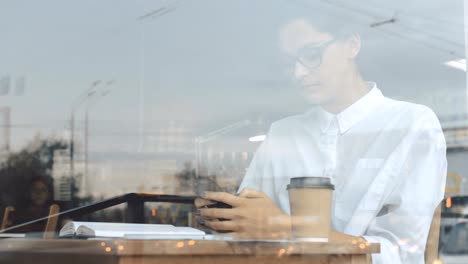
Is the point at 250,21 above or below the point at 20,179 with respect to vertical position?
above

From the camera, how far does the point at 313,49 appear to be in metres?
1.37

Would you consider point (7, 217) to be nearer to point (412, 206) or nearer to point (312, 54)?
point (312, 54)

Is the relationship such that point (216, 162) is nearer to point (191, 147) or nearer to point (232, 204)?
point (191, 147)

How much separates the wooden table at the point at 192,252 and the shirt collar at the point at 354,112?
0.82 ft

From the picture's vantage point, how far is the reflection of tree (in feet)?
7.34

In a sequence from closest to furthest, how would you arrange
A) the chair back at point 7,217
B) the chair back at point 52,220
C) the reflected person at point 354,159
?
the reflected person at point 354,159 → the chair back at point 52,220 → the chair back at point 7,217

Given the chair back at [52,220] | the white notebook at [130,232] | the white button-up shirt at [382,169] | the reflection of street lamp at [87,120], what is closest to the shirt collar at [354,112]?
the white button-up shirt at [382,169]

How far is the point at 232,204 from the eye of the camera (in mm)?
1206

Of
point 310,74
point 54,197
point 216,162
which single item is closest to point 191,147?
point 216,162

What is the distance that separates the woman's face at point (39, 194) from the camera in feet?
7.36

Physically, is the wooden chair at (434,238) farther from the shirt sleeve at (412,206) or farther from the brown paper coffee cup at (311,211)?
the brown paper coffee cup at (311,211)

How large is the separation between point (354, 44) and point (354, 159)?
22 centimetres

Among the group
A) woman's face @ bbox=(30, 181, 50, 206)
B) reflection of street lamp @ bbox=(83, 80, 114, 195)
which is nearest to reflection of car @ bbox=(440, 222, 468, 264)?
reflection of street lamp @ bbox=(83, 80, 114, 195)

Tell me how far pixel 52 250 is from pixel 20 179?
1.21 m
